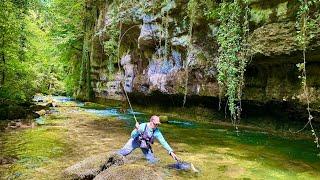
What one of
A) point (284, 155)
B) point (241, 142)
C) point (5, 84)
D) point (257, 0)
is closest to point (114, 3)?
point (5, 84)

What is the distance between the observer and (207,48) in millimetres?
16312

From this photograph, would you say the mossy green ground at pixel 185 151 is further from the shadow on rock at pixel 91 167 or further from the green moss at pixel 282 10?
the green moss at pixel 282 10

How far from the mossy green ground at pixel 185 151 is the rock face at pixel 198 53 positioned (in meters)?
2.27

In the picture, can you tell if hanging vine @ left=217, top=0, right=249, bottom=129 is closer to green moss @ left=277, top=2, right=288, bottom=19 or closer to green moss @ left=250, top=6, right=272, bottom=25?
green moss @ left=250, top=6, right=272, bottom=25

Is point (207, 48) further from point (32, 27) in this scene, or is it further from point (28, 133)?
point (32, 27)

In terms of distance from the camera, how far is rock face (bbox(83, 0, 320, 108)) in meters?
12.0

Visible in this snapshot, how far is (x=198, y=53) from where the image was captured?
16688 millimetres

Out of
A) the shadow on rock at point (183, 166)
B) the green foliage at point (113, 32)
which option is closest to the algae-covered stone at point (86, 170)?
the shadow on rock at point (183, 166)

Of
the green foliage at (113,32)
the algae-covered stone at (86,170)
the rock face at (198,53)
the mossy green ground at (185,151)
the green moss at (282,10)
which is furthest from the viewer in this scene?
the green foliage at (113,32)

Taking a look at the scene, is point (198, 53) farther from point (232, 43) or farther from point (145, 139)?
point (145, 139)

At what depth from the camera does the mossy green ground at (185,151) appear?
25.8 feet

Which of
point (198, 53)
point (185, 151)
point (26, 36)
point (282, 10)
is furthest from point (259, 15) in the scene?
point (26, 36)

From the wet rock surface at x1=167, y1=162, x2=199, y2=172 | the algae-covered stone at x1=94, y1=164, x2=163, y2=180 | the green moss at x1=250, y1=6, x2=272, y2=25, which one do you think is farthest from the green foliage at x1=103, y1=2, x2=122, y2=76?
the algae-covered stone at x1=94, y1=164, x2=163, y2=180

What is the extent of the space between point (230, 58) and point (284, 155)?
11.8ft
